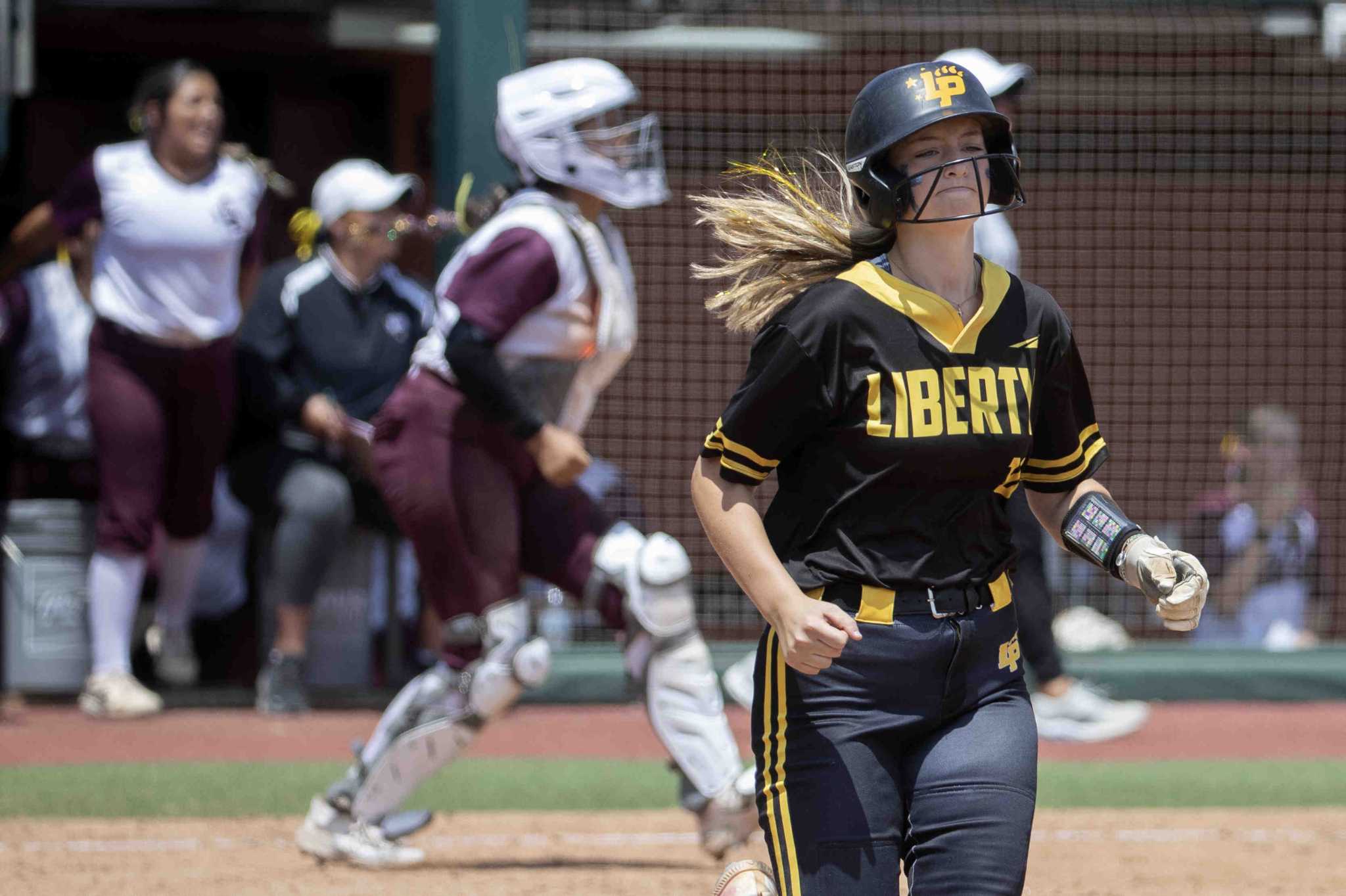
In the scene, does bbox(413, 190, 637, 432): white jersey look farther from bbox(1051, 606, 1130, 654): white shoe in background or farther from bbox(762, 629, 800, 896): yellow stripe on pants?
bbox(1051, 606, 1130, 654): white shoe in background

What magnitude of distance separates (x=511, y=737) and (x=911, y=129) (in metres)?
4.81

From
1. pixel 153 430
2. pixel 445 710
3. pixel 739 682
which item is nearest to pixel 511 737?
pixel 739 682

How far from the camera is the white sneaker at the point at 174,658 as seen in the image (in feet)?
25.4

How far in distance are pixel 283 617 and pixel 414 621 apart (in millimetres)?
1118

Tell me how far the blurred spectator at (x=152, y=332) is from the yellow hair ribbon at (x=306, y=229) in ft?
1.21

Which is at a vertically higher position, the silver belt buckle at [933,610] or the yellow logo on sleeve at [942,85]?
the yellow logo on sleeve at [942,85]

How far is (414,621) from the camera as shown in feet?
27.6

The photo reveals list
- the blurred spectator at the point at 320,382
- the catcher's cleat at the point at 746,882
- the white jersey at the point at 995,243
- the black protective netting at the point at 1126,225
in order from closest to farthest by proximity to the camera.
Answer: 1. the catcher's cleat at the point at 746,882
2. the white jersey at the point at 995,243
3. the blurred spectator at the point at 320,382
4. the black protective netting at the point at 1126,225

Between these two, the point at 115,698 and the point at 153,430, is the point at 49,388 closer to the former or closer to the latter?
the point at 153,430

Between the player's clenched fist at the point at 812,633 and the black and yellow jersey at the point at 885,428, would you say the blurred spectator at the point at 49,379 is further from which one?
the player's clenched fist at the point at 812,633

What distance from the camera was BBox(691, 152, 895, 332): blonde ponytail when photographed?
309 cm

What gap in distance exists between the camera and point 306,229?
7.89 meters

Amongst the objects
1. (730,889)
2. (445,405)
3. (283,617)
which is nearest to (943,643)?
(730,889)

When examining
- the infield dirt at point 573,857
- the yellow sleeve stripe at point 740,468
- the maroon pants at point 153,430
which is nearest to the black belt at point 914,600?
the yellow sleeve stripe at point 740,468
